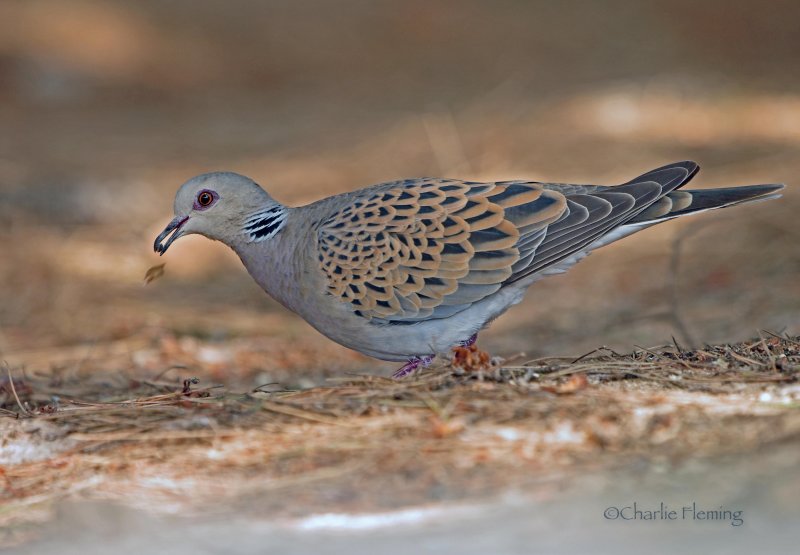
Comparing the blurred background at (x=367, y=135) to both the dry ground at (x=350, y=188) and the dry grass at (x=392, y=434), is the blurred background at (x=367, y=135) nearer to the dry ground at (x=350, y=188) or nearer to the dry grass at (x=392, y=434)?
the dry ground at (x=350, y=188)

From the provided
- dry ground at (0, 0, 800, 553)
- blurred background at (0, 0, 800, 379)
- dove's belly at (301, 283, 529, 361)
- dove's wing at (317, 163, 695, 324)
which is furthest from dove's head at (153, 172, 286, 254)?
blurred background at (0, 0, 800, 379)

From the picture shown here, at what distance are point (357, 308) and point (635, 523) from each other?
182 cm

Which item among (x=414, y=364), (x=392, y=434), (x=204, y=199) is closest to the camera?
(x=392, y=434)

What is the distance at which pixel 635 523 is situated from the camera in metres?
2.69

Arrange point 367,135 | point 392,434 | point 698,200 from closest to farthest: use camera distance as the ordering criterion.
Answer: point 392,434
point 698,200
point 367,135

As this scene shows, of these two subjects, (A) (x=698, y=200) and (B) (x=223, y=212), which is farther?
(B) (x=223, y=212)

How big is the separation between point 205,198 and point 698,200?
2.15 meters

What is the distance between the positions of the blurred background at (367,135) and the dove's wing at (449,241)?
48.4 inches

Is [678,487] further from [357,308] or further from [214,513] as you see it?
[357,308]

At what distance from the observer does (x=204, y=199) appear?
4.51 meters

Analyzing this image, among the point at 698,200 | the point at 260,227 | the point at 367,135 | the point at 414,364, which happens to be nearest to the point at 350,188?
the point at 367,135

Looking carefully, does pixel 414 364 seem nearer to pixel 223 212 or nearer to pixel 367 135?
pixel 223 212

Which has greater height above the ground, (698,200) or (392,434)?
(698,200)

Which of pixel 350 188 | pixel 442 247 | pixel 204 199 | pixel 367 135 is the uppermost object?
pixel 367 135
